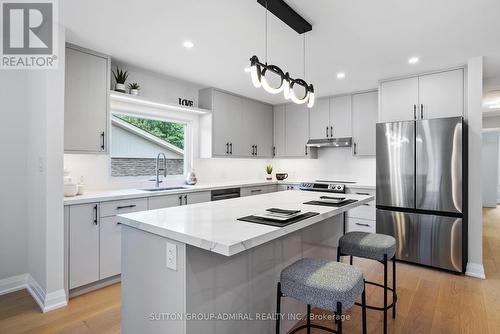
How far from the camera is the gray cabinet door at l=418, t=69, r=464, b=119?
3.27 metres

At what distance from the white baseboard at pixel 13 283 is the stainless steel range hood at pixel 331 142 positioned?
4277 millimetres

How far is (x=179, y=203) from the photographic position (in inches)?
133

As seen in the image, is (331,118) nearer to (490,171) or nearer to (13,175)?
(13,175)

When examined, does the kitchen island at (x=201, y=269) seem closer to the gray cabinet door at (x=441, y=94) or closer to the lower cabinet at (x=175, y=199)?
the lower cabinet at (x=175, y=199)

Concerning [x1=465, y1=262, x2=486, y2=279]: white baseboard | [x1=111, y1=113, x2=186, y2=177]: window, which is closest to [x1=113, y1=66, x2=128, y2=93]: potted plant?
[x1=111, y1=113, x2=186, y2=177]: window

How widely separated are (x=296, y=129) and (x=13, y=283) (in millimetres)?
4477

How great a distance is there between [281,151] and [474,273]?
11.0ft

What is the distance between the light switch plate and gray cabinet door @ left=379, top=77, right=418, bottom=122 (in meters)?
3.47

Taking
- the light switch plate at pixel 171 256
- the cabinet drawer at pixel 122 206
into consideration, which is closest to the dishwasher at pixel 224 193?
the cabinet drawer at pixel 122 206

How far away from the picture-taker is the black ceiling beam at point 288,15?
6.56 ft

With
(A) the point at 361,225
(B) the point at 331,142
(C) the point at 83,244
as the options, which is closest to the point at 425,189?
(A) the point at 361,225

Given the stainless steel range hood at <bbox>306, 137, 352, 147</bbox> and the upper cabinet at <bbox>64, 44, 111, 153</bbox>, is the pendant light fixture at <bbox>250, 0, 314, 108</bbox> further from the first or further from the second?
the stainless steel range hood at <bbox>306, 137, 352, 147</bbox>

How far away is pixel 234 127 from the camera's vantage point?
4.61m

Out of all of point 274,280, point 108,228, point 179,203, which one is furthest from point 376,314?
point 108,228
